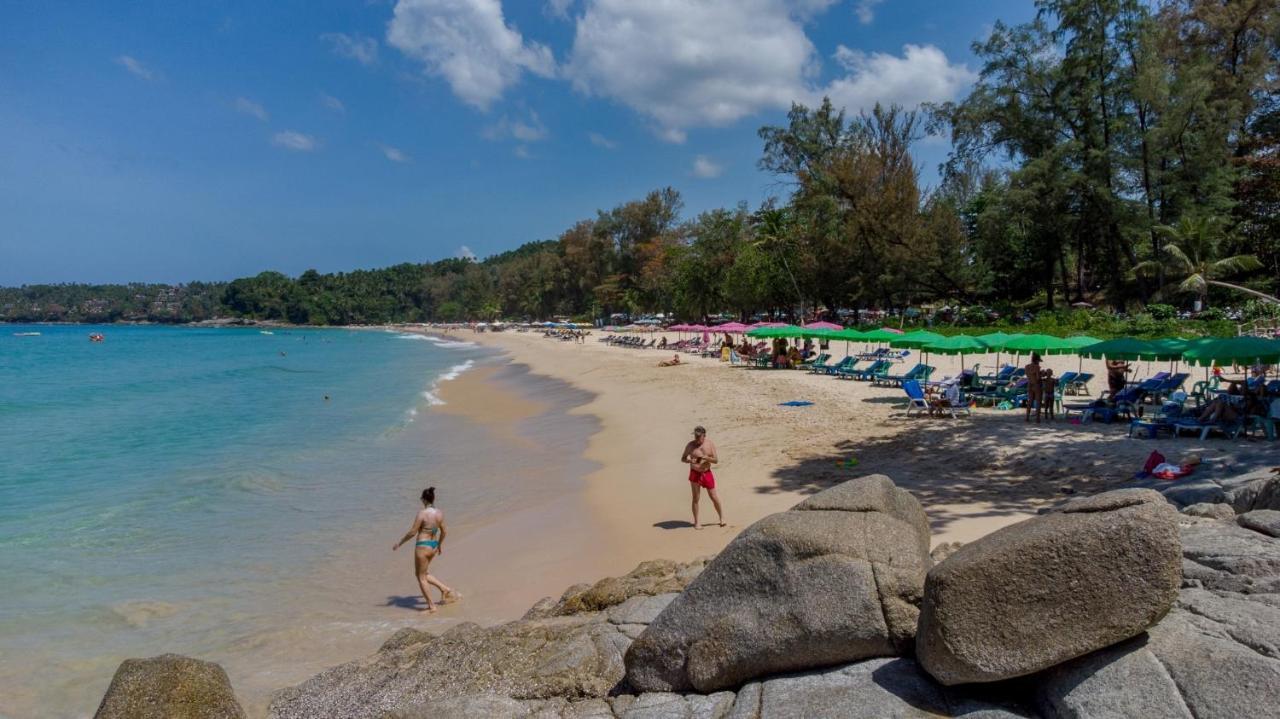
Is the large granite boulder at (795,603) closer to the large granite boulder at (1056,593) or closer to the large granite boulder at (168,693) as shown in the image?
the large granite boulder at (1056,593)

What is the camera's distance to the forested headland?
31984 mm

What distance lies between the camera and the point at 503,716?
441 cm

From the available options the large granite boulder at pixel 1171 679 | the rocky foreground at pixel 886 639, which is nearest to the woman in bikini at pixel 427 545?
the rocky foreground at pixel 886 639

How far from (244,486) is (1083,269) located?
1902 inches

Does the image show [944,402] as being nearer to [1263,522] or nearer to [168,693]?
[1263,522]

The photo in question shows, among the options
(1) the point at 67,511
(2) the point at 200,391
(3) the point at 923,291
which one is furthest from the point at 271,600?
(3) the point at 923,291

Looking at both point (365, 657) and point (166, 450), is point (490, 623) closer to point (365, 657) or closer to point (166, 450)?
point (365, 657)

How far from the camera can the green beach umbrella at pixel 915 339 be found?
1917cm

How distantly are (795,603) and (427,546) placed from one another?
489cm

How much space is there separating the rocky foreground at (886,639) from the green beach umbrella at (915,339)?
1348 cm

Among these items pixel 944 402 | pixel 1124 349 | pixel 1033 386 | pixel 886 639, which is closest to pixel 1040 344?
pixel 1033 386

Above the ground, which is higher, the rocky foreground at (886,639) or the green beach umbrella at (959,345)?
the green beach umbrella at (959,345)

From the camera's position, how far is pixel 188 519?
11.9 m

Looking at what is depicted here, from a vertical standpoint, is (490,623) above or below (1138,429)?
below
